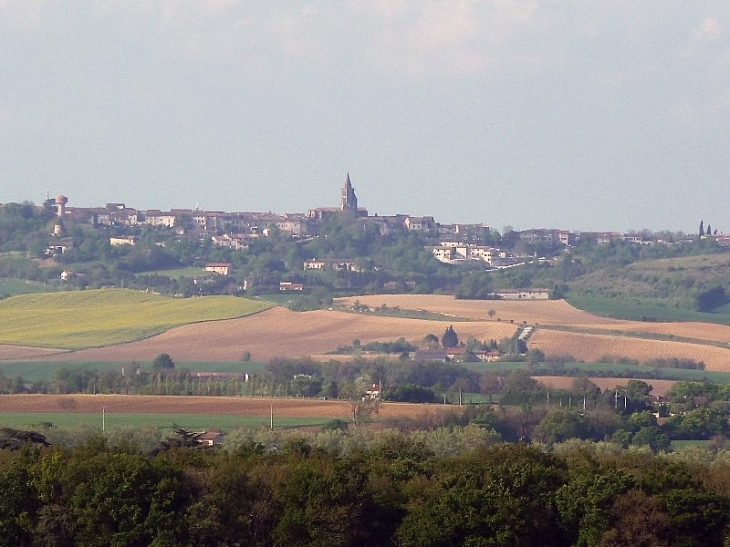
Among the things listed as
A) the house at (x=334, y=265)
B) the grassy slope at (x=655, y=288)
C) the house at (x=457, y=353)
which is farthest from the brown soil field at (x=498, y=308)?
the house at (x=334, y=265)

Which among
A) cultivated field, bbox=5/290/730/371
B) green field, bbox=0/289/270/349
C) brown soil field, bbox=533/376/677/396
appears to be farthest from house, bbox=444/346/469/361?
green field, bbox=0/289/270/349

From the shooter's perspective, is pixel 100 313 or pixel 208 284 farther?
pixel 208 284

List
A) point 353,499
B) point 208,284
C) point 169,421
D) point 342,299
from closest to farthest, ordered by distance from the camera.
Result: point 353,499
point 169,421
point 342,299
point 208,284

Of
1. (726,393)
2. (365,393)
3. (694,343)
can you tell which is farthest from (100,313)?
(726,393)

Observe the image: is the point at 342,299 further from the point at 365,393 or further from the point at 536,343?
the point at 365,393

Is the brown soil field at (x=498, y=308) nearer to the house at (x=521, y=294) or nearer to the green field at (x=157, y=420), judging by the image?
the house at (x=521, y=294)

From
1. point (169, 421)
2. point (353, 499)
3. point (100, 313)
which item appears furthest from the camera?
point (100, 313)
